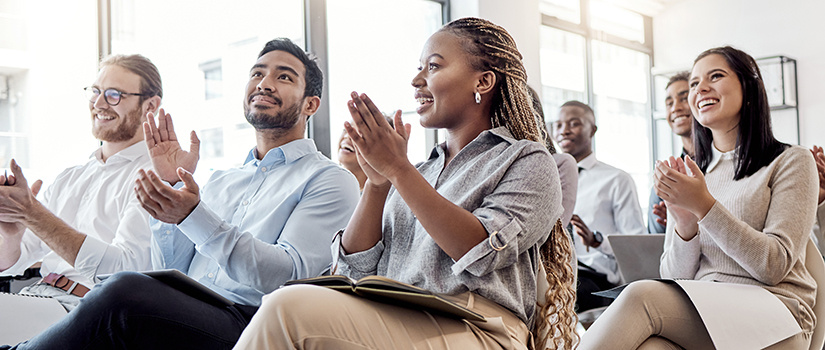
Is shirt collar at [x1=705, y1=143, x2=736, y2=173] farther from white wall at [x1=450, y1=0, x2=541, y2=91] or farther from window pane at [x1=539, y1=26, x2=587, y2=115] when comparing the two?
window pane at [x1=539, y1=26, x2=587, y2=115]

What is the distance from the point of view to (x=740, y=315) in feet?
5.57

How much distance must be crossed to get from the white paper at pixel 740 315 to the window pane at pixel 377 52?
288cm

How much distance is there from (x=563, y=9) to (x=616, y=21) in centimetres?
117

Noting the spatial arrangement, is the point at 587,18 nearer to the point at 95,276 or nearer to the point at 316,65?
the point at 316,65

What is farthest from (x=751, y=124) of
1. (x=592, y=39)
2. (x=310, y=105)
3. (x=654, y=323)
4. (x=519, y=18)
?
(x=592, y=39)

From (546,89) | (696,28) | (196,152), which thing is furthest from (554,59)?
(196,152)

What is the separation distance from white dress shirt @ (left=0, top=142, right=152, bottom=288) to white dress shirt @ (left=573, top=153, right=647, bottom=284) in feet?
6.94

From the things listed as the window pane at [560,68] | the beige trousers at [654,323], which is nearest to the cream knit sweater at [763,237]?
the beige trousers at [654,323]

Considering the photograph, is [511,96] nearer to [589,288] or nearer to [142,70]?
[142,70]

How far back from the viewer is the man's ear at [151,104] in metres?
2.54

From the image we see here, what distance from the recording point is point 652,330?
68.1 inches

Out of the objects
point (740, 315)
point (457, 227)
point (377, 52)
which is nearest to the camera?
point (457, 227)

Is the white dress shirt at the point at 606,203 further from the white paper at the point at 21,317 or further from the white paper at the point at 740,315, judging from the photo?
the white paper at the point at 21,317

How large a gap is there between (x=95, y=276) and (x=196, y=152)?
18.0 inches
